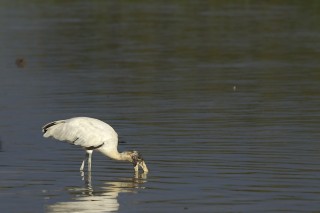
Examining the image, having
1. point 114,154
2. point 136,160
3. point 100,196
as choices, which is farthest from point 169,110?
point 100,196

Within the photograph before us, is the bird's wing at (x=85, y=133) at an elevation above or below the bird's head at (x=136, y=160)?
above

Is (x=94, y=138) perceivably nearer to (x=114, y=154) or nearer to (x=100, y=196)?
(x=114, y=154)

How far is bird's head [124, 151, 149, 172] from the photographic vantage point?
14.7m

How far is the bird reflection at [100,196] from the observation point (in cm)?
1271

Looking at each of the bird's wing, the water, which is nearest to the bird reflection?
the water

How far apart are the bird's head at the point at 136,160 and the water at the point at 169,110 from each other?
0.16m

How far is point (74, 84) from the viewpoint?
23.7 metres

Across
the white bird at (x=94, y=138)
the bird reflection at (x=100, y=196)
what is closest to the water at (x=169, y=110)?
the bird reflection at (x=100, y=196)

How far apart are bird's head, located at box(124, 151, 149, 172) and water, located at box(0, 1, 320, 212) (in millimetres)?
165

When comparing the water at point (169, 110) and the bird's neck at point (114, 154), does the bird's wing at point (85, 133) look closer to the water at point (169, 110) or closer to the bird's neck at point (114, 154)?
the bird's neck at point (114, 154)

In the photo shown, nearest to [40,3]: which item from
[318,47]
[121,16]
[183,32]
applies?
[121,16]

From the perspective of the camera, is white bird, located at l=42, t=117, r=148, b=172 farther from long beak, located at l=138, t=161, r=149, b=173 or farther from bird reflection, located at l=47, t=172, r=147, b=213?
bird reflection, located at l=47, t=172, r=147, b=213

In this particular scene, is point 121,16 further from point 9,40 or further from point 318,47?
point 318,47

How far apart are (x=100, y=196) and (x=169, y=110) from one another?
6542mm
